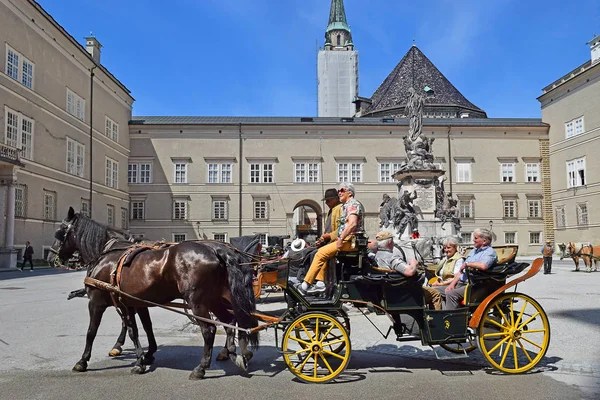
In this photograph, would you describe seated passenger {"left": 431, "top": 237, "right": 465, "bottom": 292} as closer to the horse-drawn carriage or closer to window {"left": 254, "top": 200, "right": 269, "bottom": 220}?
the horse-drawn carriage

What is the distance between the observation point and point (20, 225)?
27.5 m

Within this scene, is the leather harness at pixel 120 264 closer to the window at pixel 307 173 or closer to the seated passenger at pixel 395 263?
the seated passenger at pixel 395 263

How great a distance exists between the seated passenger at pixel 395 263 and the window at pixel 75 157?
103 ft

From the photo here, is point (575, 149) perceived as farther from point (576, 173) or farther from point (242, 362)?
point (242, 362)

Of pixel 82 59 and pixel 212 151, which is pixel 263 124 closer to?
pixel 212 151

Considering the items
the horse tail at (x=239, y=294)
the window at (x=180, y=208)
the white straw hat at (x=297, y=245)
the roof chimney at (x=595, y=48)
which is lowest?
the horse tail at (x=239, y=294)

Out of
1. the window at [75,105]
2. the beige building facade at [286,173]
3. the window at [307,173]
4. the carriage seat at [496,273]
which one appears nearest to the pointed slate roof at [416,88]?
the beige building facade at [286,173]

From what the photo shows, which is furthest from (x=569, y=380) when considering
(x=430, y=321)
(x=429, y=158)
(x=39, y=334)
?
(x=429, y=158)

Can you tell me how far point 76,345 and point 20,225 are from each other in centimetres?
2318

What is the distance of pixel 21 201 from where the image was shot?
2789 centimetres

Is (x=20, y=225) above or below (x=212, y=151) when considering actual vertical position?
below

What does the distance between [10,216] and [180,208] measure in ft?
59.8

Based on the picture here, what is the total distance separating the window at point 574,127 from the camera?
4066 cm

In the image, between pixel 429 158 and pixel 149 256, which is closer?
pixel 149 256
